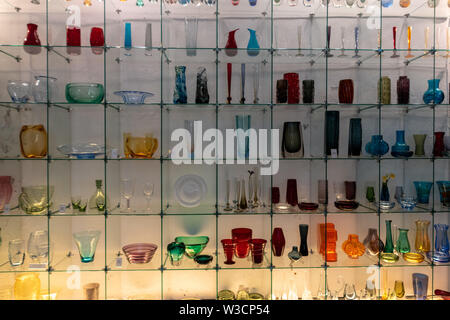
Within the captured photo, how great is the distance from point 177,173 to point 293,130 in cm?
81

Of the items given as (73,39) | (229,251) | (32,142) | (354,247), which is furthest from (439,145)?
(32,142)

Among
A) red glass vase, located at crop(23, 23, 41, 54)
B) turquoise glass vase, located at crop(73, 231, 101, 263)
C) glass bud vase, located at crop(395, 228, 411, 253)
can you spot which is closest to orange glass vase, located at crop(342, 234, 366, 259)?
glass bud vase, located at crop(395, 228, 411, 253)

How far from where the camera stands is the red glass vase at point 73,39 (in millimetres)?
2080

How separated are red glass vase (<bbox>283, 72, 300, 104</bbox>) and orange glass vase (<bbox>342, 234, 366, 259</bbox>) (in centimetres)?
94

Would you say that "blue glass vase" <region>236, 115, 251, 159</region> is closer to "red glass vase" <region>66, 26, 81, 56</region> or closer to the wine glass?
the wine glass

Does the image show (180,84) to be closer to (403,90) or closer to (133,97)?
(133,97)

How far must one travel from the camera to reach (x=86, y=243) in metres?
2.07

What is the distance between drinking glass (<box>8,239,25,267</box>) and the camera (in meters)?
2.01

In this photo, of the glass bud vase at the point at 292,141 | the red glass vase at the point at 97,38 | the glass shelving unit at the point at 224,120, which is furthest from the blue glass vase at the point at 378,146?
the red glass vase at the point at 97,38

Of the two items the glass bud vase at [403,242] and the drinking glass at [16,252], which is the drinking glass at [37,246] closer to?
the drinking glass at [16,252]

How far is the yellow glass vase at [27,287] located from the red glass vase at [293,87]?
6.24ft

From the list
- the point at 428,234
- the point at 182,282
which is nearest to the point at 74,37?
the point at 182,282

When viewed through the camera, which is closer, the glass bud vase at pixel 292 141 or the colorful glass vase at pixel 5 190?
the colorful glass vase at pixel 5 190

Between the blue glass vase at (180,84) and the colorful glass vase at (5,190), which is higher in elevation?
the blue glass vase at (180,84)
